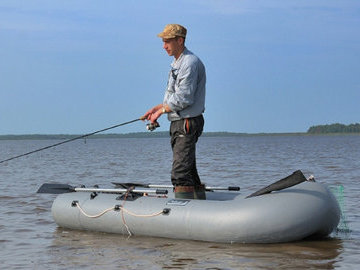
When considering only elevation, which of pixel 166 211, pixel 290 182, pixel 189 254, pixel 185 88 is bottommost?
pixel 189 254

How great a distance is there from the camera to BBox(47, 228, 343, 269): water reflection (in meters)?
5.98

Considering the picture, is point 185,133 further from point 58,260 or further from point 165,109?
point 58,260

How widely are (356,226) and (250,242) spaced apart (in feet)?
6.06

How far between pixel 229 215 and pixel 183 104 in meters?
1.21

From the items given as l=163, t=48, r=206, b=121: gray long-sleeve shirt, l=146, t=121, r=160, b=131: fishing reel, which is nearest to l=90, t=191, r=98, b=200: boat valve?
l=146, t=121, r=160, b=131: fishing reel

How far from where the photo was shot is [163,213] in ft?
23.1

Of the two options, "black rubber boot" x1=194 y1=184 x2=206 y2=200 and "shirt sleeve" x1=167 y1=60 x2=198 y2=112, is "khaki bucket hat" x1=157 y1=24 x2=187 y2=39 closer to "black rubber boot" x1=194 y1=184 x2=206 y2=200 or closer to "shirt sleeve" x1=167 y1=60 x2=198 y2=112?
"shirt sleeve" x1=167 y1=60 x2=198 y2=112

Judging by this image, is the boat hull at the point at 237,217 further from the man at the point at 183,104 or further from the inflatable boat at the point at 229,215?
the man at the point at 183,104

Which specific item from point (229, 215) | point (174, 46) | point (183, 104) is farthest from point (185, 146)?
point (174, 46)

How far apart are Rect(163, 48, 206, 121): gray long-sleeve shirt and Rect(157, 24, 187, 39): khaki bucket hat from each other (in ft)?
0.69

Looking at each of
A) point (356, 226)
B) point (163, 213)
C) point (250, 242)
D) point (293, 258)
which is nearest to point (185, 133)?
point (163, 213)

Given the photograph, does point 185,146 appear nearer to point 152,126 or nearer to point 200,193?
point 152,126

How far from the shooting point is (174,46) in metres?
7.11

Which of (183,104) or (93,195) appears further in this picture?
(93,195)
